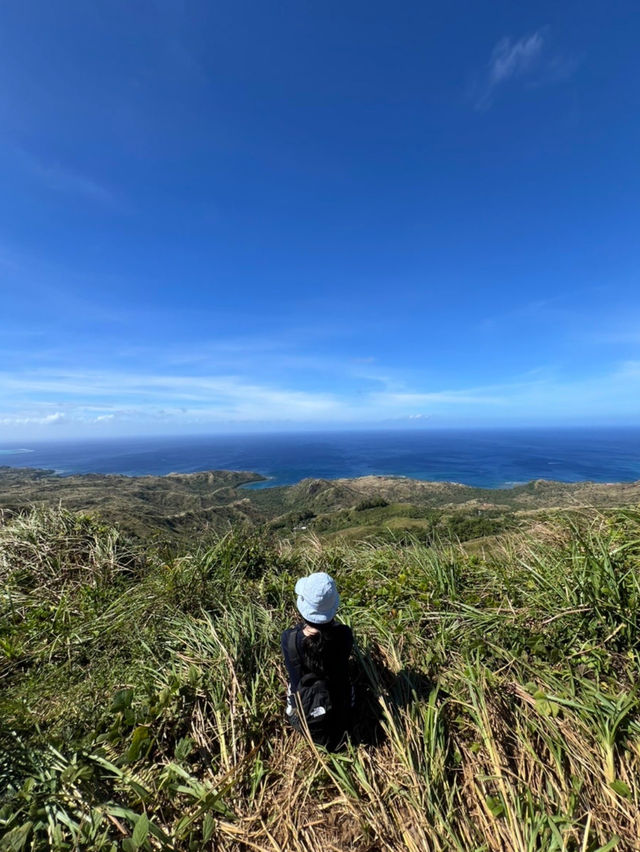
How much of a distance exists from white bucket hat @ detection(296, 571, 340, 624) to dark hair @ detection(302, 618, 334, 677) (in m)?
0.08

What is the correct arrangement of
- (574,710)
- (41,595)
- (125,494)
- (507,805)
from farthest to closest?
(125,494) → (41,595) → (574,710) → (507,805)

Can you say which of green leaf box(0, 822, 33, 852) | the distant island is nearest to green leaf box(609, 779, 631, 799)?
green leaf box(0, 822, 33, 852)

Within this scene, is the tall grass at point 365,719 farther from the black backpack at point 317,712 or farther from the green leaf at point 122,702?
the black backpack at point 317,712

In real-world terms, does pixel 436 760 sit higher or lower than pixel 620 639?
lower

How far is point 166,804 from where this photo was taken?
7.23 feet

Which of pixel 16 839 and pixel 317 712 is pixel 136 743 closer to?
pixel 16 839

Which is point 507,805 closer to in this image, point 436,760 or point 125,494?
point 436,760

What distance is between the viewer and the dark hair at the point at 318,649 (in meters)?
2.79

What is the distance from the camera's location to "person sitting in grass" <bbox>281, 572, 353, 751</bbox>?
2.69 m

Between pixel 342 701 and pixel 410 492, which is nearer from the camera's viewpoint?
pixel 342 701

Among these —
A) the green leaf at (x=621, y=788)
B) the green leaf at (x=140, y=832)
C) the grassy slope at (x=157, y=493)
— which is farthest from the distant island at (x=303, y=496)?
the green leaf at (x=140, y=832)

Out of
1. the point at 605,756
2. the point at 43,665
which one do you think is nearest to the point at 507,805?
the point at 605,756

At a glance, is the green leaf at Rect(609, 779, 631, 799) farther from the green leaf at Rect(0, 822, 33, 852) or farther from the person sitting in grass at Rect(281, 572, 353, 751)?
the green leaf at Rect(0, 822, 33, 852)

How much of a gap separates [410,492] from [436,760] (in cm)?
10638
